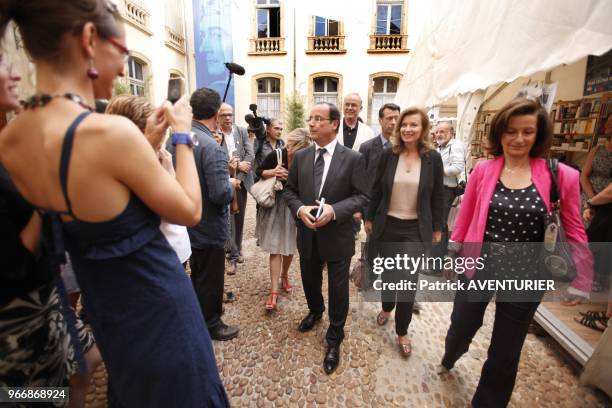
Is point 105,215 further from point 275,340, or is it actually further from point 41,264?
point 275,340

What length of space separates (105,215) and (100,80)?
1.29ft

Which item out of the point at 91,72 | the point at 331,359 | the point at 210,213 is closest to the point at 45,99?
the point at 91,72

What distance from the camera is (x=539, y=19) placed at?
2.31 meters

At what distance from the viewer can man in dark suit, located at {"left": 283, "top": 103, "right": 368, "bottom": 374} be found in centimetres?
221

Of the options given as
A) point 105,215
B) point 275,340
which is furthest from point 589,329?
point 105,215

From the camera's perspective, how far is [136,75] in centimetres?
1057

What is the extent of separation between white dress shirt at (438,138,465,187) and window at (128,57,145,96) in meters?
10.4

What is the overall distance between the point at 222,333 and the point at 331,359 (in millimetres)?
946

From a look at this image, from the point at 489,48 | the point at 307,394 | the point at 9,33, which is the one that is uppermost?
the point at 489,48

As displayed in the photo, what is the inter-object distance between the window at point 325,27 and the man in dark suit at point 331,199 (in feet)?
40.9

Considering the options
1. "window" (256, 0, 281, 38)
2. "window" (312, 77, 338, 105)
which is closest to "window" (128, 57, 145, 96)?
"window" (256, 0, 281, 38)

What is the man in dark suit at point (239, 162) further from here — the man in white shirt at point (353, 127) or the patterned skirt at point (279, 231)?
the man in white shirt at point (353, 127)

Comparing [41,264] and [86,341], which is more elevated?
[41,264]

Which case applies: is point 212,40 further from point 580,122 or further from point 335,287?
point 335,287
